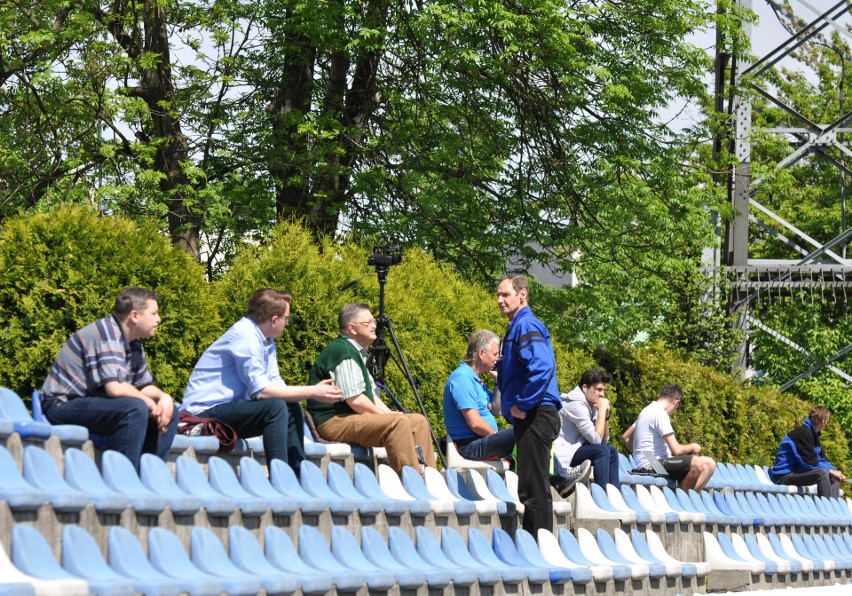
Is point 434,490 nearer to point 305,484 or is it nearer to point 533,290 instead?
point 305,484

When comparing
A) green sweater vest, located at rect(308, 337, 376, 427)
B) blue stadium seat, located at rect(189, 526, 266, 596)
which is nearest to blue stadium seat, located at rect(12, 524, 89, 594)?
blue stadium seat, located at rect(189, 526, 266, 596)

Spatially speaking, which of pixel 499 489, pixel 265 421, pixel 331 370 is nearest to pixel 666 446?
pixel 499 489

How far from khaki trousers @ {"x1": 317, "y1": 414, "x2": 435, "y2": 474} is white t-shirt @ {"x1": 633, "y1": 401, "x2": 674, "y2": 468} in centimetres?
376

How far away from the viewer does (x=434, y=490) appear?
7.36 m

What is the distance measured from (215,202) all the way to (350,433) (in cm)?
627

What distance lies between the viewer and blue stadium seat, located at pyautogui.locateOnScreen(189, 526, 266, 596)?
16.6 ft

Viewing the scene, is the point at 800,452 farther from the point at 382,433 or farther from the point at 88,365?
the point at 88,365

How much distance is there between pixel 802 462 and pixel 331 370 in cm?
836

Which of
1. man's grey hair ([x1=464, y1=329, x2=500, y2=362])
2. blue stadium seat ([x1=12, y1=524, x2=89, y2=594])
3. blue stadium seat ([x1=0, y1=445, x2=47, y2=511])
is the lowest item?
blue stadium seat ([x1=12, y1=524, x2=89, y2=594])

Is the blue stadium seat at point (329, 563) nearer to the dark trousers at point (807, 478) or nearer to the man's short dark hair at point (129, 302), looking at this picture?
the man's short dark hair at point (129, 302)

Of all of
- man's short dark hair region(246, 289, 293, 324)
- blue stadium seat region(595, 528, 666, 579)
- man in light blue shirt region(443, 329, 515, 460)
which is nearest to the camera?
man's short dark hair region(246, 289, 293, 324)

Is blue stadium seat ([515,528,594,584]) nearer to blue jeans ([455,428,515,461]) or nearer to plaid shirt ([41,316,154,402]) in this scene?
blue jeans ([455,428,515,461])

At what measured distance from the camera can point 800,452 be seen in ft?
46.2

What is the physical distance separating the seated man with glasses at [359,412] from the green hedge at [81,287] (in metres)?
1.51
